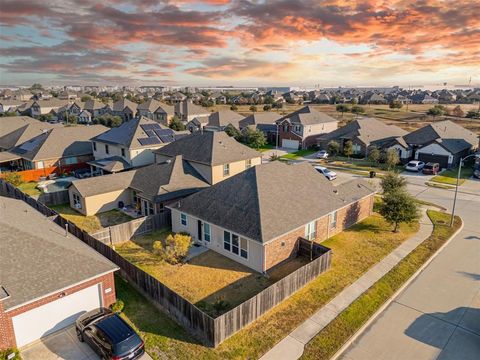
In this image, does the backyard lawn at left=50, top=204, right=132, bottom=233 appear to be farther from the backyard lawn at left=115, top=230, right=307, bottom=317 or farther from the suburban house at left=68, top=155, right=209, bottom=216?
the backyard lawn at left=115, top=230, right=307, bottom=317

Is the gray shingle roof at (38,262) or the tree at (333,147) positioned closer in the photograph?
the gray shingle roof at (38,262)

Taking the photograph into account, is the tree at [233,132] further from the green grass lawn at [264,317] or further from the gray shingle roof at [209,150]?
the green grass lawn at [264,317]

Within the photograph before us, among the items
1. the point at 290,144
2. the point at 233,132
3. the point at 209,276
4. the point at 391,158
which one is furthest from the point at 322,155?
the point at 209,276

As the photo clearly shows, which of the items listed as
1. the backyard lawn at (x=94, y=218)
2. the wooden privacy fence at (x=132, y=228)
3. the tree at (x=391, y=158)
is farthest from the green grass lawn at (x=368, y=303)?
the tree at (x=391, y=158)

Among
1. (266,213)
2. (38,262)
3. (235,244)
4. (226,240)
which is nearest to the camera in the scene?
(38,262)

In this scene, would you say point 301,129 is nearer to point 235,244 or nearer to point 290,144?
point 290,144

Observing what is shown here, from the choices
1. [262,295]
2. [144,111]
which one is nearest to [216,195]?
[262,295]
